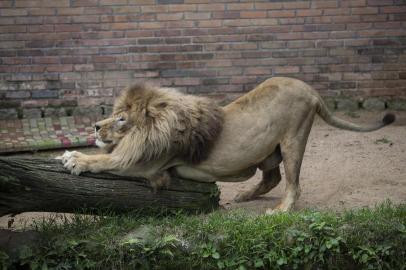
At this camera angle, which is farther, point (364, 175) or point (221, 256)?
point (364, 175)

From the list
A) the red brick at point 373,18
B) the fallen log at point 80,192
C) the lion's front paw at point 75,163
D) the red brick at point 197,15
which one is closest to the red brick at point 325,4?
the red brick at point 373,18

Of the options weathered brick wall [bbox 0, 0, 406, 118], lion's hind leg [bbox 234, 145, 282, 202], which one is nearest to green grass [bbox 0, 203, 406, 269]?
lion's hind leg [bbox 234, 145, 282, 202]

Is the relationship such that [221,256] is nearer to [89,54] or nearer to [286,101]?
[286,101]

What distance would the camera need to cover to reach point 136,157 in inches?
233

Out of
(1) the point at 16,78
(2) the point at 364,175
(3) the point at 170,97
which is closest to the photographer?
(3) the point at 170,97

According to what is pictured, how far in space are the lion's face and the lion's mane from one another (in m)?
0.05

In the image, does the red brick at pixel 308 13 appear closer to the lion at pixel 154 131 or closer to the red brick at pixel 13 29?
the red brick at pixel 13 29

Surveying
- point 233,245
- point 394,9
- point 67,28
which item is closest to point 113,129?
point 233,245

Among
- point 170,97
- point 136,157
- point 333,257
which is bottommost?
point 333,257

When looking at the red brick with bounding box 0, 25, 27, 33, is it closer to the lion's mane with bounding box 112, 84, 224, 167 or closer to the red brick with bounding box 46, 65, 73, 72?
the red brick with bounding box 46, 65, 73, 72

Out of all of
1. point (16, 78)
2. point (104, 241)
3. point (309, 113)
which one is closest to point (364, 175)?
point (309, 113)

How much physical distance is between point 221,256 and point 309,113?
1561 millimetres

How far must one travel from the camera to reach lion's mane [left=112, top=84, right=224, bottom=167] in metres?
5.96

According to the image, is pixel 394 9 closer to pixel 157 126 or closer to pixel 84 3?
pixel 84 3
